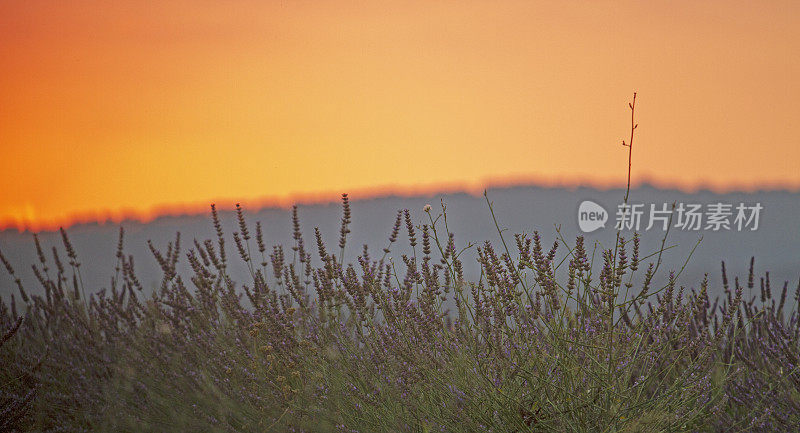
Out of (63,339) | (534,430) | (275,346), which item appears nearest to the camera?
(534,430)

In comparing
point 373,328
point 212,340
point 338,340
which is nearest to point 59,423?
point 212,340

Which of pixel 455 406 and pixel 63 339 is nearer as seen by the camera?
pixel 455 406

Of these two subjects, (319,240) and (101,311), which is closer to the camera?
(319,240)

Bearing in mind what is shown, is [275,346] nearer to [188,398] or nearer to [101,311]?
[188,398]

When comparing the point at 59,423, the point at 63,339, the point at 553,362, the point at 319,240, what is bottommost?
the point at 59,423

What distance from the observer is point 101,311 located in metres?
4.36

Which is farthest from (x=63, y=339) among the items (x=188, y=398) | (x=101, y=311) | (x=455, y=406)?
(x=455, y=406)

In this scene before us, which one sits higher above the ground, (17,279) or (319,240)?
(319,240)

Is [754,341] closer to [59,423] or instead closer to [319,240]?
[319,240]

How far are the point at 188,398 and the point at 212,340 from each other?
0.95 feet

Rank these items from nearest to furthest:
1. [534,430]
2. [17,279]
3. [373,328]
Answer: [534,430]
[373,328]
[17,279]

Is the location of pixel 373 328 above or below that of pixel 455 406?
above

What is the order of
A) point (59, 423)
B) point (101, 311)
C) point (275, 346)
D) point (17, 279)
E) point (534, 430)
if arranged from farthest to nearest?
point (17, 279)
point (101, 311)
point (59, 423)
point (275, 346)
point (534, 430)

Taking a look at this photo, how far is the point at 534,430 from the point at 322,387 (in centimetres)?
89
